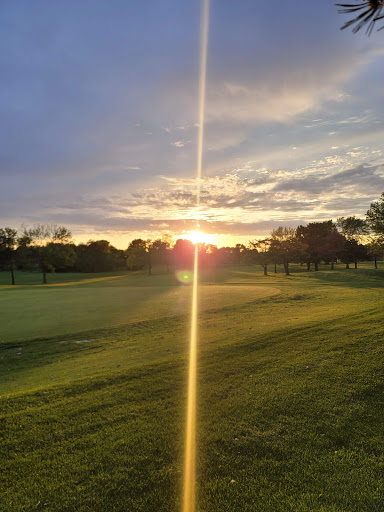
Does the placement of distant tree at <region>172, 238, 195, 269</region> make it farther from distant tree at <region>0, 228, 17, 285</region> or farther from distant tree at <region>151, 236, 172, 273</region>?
distant tree at <region>0, 228, 17, 285</region>

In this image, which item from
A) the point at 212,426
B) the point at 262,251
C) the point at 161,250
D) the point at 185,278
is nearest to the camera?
the point at 212,426

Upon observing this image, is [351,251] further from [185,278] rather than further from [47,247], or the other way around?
[47,247]

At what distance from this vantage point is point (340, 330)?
10.7m

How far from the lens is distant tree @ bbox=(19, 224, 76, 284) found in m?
69.5

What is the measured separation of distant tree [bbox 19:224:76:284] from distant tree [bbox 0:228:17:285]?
13.2ft

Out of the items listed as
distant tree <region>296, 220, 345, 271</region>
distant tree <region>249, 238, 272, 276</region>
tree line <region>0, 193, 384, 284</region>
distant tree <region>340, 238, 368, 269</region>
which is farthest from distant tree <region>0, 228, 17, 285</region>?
distant tree <region>340, 238, 368, 269</region>

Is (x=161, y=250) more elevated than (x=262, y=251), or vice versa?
(x=161, y=250)

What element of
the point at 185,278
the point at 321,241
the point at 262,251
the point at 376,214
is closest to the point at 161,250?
the point at 185,278

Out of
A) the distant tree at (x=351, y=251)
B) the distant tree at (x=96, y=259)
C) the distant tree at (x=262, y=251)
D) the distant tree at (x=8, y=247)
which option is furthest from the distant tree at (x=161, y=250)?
the distant tree at (x=351, y=251)

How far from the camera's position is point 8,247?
2980 inches

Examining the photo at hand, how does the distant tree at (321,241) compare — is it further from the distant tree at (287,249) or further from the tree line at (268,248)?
the distant tree at (287,249)

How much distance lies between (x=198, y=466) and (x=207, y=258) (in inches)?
4634

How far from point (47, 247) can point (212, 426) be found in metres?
73.5

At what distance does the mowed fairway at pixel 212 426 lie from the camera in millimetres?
3906
